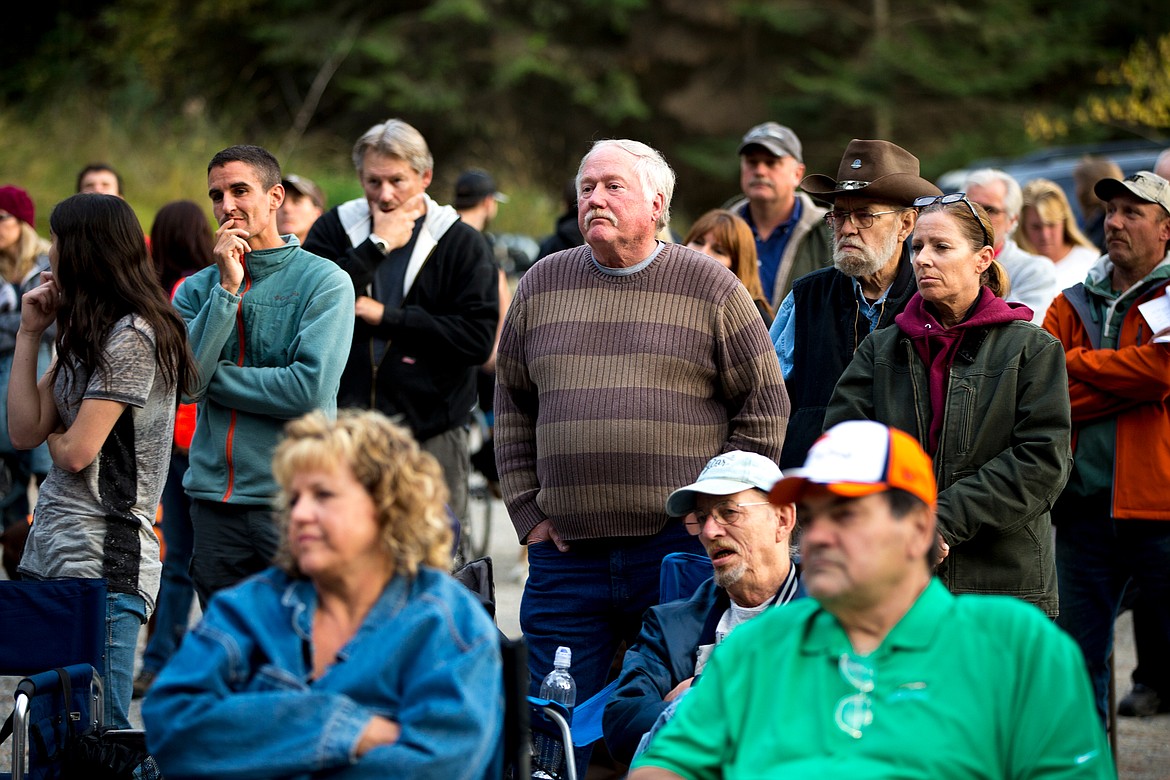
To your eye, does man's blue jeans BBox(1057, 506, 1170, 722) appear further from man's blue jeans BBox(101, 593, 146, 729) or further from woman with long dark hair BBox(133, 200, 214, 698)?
woman with long dark hair BBox(133, 200, 214, 698)

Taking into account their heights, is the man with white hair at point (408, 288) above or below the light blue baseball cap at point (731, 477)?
above

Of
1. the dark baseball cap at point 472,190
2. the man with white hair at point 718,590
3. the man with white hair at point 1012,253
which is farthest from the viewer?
the dark baseball cap at point 472,190

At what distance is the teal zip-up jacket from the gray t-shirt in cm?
31

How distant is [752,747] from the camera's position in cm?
290

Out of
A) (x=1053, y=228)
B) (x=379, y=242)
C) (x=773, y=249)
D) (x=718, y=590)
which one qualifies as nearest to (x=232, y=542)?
(x=379, y=242)

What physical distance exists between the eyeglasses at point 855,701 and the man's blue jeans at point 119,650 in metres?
2.28

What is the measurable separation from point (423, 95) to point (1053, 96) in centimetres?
1323

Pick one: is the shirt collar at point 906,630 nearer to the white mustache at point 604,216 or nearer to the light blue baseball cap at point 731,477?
the light blue baseball cap at point 731,477

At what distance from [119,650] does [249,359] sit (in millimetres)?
1031

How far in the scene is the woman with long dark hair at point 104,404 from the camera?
4.24 meters

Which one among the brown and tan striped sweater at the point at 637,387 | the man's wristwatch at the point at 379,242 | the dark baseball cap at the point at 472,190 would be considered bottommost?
the brown and tan striped sweater at the point at 637,387

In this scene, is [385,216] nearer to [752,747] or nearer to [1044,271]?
[1044,271]

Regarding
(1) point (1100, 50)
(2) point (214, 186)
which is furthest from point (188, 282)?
(1) point (1100, 50)

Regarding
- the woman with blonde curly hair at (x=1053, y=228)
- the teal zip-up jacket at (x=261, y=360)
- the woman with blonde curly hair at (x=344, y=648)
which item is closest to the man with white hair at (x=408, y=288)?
the teal zip-up jacket at (x=261, y=360)
